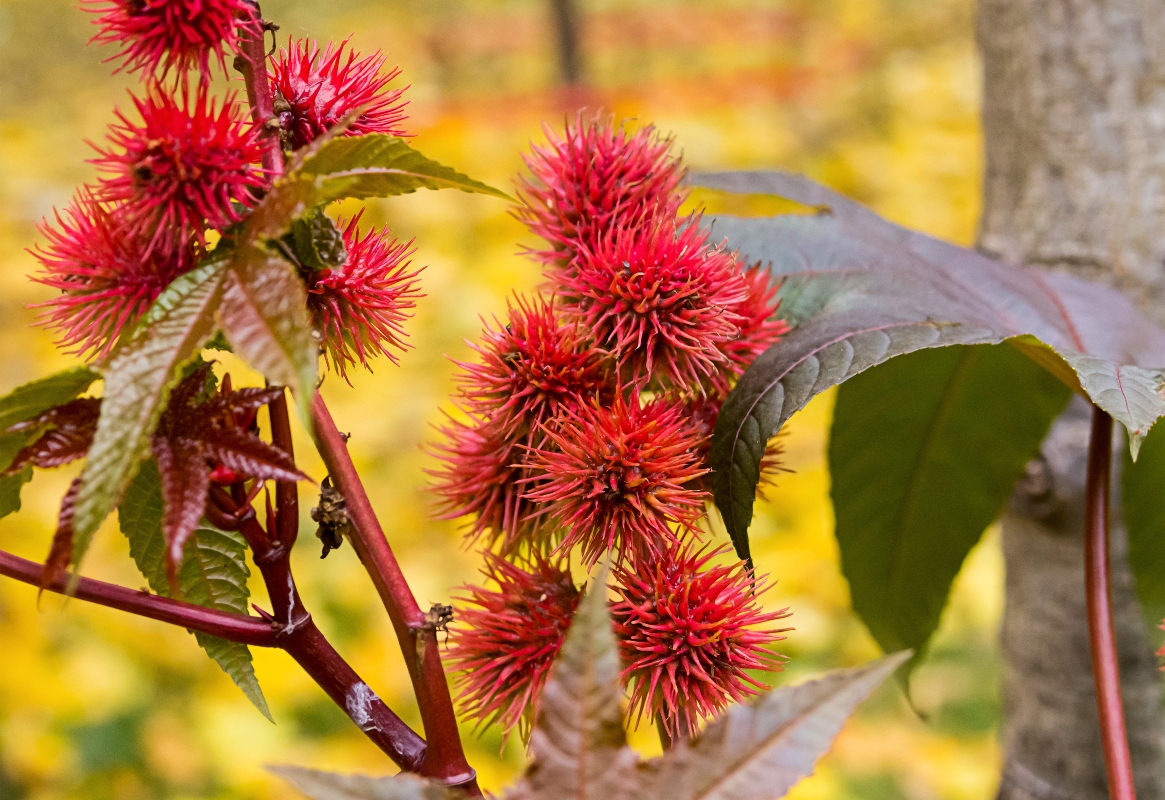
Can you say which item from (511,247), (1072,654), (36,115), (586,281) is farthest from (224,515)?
(36,115)

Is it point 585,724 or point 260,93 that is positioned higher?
point 260,93

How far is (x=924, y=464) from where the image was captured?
2.19 ft

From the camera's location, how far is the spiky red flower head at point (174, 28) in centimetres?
32

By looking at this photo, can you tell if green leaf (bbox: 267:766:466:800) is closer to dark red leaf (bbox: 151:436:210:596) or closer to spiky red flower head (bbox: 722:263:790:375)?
dark red leaf (bbox: 151:436:210:596)

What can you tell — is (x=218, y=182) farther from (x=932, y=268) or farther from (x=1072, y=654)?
(x=1072, y=654)

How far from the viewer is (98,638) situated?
1626 mm

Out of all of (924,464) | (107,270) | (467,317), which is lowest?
(467,317)

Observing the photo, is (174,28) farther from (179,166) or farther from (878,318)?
(878,318)

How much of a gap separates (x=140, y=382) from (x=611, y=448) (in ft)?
0.58

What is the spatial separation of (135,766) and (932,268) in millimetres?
1491

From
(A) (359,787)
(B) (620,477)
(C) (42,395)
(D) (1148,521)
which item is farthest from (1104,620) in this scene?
(C) (42,395)

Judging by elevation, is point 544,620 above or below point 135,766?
above

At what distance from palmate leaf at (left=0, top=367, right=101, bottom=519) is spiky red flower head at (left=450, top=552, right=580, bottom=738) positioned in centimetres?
17

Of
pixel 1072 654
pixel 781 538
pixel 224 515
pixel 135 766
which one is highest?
pixel 224 515
